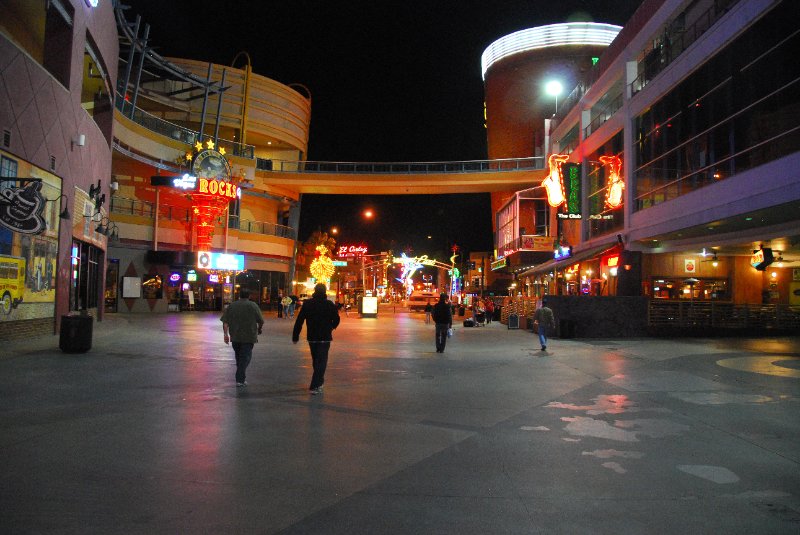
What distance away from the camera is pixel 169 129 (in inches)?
1641

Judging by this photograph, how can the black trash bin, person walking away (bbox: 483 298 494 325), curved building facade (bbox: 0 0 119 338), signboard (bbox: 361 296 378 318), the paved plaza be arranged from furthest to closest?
signboard (bbox: 361 296 378 318) → person walking away (bbox: 483 298 494 325) → curved building facade (bbox: 0 0 119 338) → the black trash bin → the paved plaza

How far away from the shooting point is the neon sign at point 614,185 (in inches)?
1088

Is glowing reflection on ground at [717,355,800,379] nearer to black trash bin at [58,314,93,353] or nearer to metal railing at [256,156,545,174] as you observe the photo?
black trash bin at [58,314,93,353]

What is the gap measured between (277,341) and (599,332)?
1185cm

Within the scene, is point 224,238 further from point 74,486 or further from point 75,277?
point 74,486

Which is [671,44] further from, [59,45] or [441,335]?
[59,45]

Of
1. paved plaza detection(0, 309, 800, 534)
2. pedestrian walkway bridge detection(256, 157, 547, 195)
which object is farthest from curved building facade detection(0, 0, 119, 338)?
pedestrian walkway bridge detection(256, 157, 547, 195)

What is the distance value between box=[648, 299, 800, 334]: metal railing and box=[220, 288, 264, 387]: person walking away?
1775 centimetres

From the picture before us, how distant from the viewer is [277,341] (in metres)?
19.8

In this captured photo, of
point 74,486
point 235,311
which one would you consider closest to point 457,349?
point 235,311

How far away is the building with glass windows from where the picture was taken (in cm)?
1742

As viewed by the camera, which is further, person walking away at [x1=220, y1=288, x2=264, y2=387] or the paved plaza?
person walking away at [x1=220, y1=288, x2=264, y2=387]

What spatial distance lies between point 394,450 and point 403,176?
43.2 metres

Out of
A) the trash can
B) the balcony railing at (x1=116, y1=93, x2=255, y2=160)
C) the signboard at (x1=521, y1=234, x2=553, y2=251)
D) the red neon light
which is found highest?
the balcony railing at (x1=116, y1=93, x2=255, y2=160)
